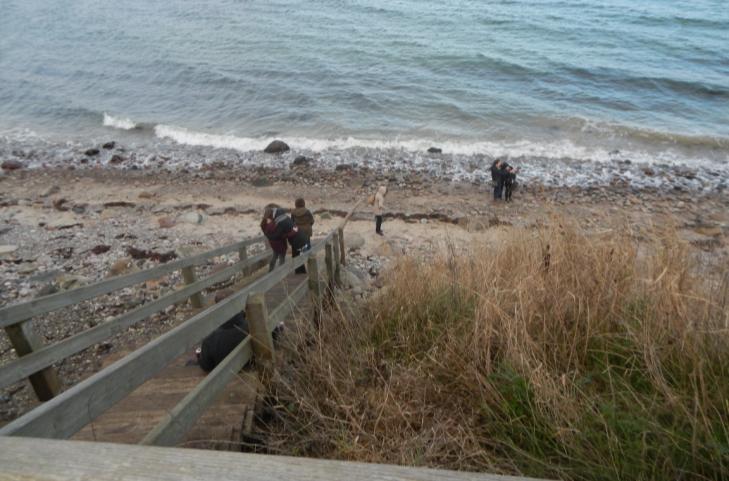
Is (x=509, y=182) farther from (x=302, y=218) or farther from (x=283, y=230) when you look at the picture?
(x=283, y=230)

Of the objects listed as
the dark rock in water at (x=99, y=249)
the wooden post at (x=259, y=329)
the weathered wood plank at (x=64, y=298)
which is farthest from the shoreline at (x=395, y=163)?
the wooden post at (x=259, y=329)

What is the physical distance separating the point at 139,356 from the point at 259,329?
1.41 meters

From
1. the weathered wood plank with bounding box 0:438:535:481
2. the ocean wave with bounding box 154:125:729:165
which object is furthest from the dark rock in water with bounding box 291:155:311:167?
the weathered wood plank with bounding box 0:438:535:481

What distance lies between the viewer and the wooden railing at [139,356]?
136 centimetres

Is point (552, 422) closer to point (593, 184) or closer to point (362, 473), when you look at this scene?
point (362, 473)

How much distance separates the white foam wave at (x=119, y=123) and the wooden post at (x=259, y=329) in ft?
67.5

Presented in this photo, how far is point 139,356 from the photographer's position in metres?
1.80

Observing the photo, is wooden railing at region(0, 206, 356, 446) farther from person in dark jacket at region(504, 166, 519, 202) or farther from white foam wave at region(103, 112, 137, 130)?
white foam wave at region(103, 112, 137, 130)

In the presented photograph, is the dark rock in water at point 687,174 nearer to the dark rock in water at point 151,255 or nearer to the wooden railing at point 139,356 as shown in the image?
the wooden railing at point 139,356

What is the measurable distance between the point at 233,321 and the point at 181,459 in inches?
138

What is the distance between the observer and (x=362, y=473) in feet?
2.96

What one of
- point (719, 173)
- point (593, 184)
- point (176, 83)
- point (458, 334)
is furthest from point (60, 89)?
point (719, 173)

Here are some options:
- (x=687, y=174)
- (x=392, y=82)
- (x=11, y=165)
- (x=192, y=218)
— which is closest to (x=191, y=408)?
(x=192, y=218)

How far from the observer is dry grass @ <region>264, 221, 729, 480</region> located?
2209 millimetres
